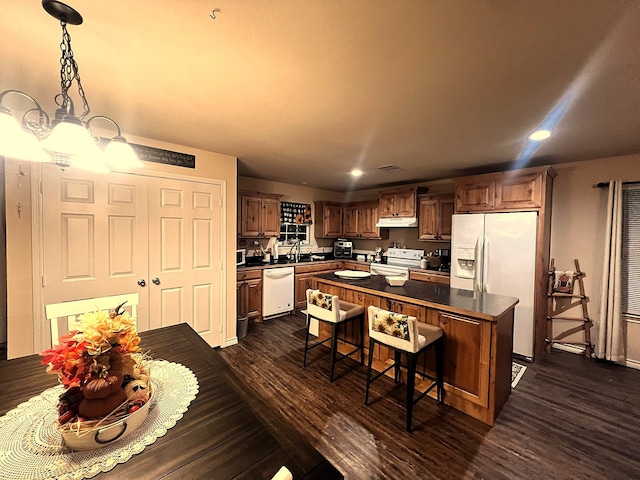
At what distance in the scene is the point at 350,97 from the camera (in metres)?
1.81

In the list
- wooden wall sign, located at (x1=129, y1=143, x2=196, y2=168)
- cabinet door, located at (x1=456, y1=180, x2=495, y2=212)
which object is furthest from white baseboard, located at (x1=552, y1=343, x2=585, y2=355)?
wooden wall sign, located at (x1=129, y1=143, x2=196, y2=168)

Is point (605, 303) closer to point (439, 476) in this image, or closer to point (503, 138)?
point (503, 138)

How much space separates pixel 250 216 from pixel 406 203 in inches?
111

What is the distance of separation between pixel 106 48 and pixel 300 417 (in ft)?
9.01

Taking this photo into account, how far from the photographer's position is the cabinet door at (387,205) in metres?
4.95

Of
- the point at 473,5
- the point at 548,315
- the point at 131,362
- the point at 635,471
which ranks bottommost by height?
the point at 635,471

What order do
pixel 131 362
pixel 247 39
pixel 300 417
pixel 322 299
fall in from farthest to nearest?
1. pixel 322 299
2. pixel 300 417
3. pixel 247 39
4. pixel 131 362

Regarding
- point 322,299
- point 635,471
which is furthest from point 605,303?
point 322,299

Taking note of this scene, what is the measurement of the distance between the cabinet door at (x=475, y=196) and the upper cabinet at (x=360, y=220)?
1.89 metres

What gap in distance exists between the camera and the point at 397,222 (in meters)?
4.84

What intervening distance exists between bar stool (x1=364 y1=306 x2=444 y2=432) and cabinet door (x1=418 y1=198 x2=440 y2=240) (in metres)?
2.42

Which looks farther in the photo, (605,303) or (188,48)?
(605,303)

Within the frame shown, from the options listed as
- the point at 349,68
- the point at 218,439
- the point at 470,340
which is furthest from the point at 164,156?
the point at 470,340

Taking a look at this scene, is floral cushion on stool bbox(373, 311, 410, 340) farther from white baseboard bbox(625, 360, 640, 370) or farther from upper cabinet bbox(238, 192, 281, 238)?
white baseboard bbox(625, 360, 640, 370)
